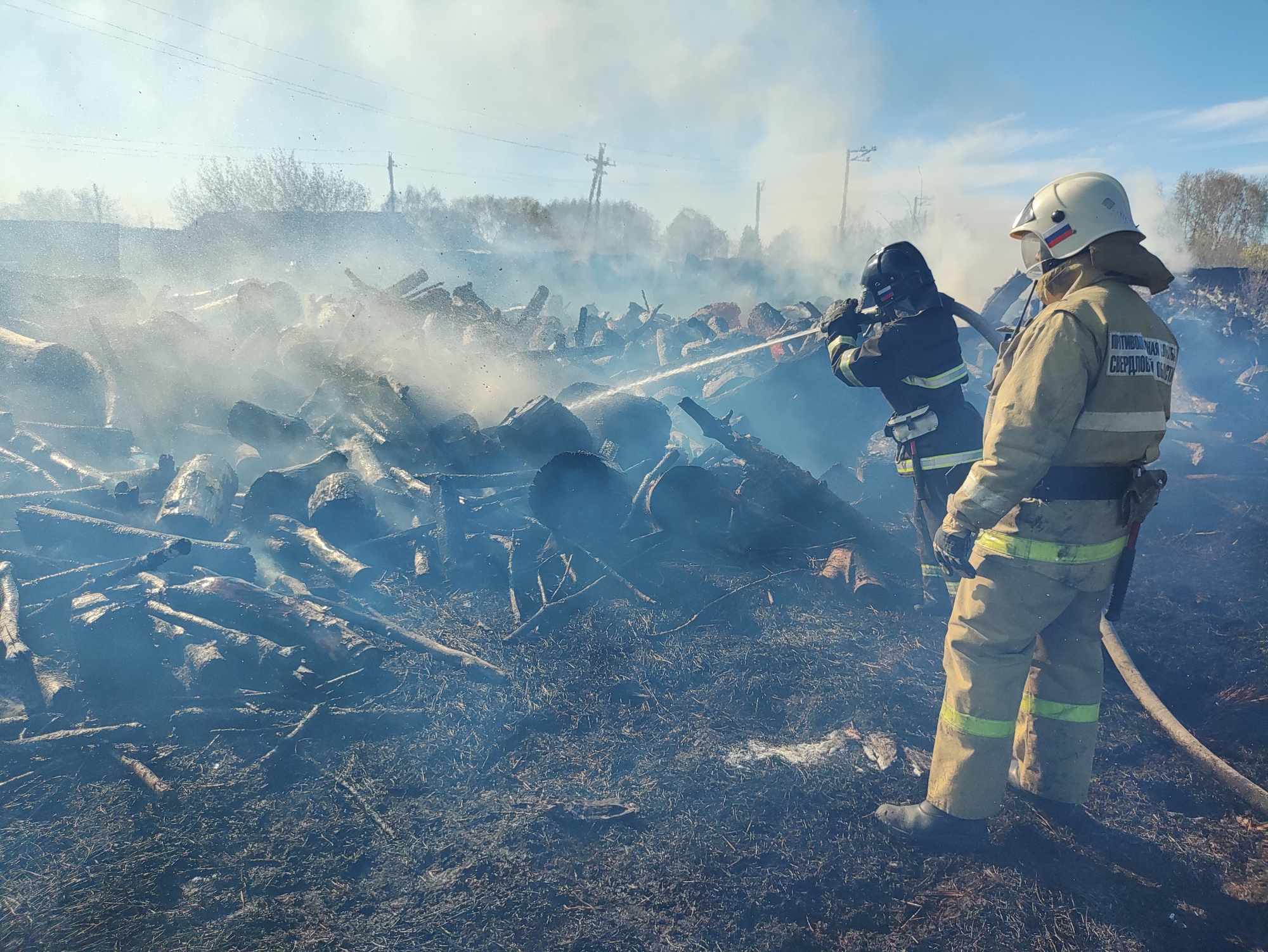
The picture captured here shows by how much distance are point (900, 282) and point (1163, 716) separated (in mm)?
3167

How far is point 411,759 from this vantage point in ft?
12.6

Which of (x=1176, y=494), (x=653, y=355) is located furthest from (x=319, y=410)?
(x=1176, y=494)

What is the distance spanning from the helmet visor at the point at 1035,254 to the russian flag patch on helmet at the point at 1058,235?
26 mm

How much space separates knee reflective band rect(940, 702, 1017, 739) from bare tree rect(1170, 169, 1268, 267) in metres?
39.1

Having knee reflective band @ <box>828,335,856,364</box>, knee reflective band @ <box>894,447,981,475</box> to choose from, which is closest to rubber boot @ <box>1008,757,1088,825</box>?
knee reflective band @ <box>894,447,981,475</box>

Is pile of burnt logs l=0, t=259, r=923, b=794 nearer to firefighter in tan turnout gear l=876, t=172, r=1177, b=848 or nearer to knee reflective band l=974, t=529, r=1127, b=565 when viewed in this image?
firefighter in tan turnout gear l=876, t=172, r=1177, b=848

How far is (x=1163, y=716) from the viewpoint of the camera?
3.95 m

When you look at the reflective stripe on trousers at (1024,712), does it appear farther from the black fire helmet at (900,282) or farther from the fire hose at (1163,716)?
the black fire helmet at (900,282)

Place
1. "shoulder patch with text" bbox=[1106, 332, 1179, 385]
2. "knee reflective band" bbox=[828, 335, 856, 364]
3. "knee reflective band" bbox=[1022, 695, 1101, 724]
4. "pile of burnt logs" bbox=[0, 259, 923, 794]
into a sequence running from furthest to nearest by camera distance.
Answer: "pile of burnt logs" bbox=[0, 259, 923, 794] < "knee reflective band" bbox=[828, 335, 856, 364] < "knee reflective band" bbox=[1022, 695, 1101, 724] < "shoulder patch with text" bbox=[1106, 332, 1179, 385]

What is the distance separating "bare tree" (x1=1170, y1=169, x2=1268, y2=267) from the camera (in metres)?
31.3

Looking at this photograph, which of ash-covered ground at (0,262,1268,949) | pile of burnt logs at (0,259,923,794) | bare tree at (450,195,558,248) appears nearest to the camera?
ash-covered ground at (0,262,1268,949)

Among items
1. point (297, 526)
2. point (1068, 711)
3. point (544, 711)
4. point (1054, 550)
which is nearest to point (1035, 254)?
point (1054, 550)

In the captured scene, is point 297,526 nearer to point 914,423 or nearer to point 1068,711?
point 914,423

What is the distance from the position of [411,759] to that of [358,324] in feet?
32.7
